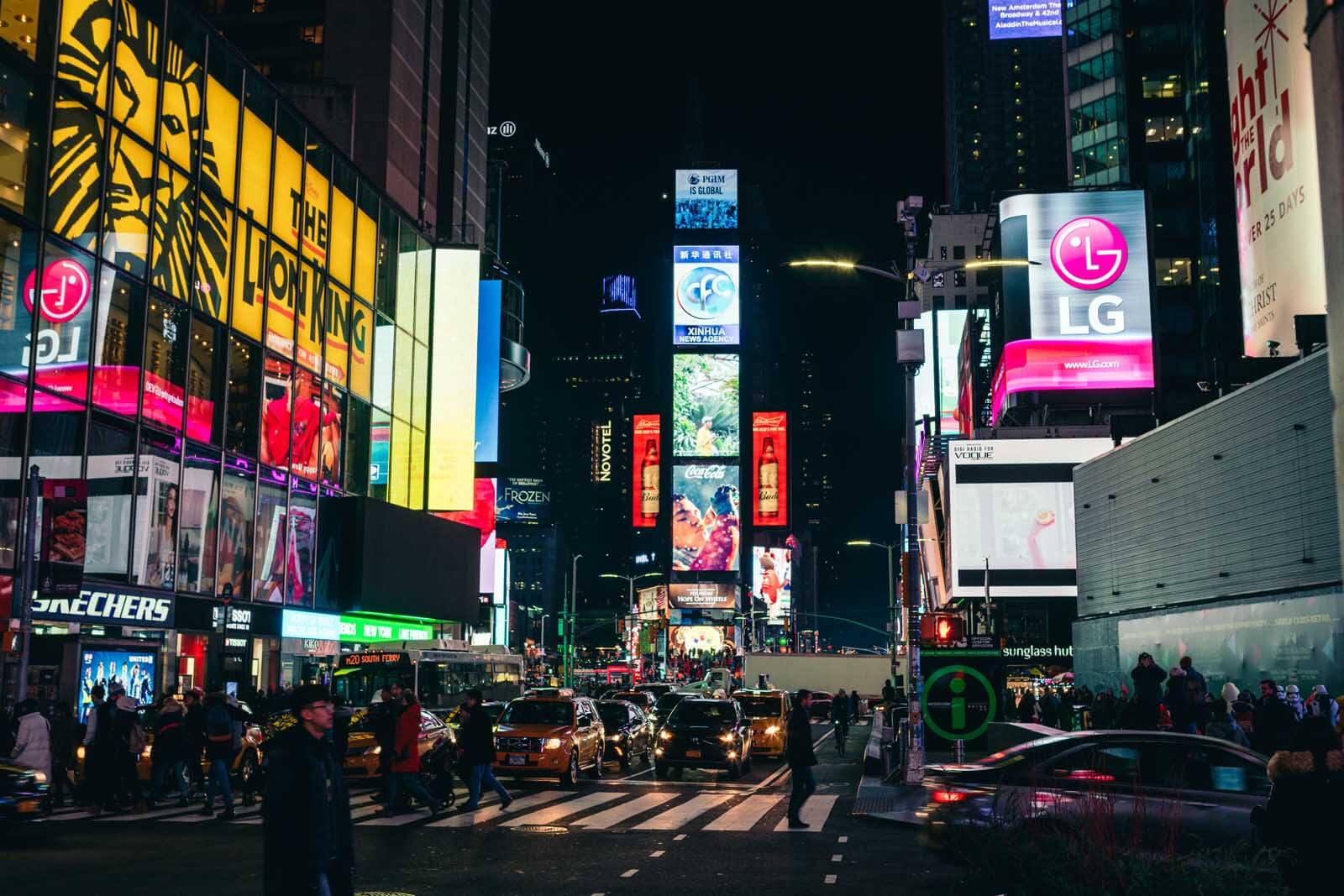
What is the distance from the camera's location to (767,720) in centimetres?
3425

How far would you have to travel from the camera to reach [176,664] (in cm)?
3297

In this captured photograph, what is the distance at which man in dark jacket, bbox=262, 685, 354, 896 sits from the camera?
6.51 metres

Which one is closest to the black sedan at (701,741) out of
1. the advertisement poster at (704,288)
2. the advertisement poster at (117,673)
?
the advertisement poster at (117,673)

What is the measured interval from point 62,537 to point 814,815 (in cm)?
1564

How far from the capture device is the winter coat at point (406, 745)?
18.2m

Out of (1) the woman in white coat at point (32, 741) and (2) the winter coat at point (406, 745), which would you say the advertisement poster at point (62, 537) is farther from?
(2) the winter coat at point (406, 745)

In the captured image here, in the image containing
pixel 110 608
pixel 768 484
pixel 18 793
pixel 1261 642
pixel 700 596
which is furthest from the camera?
pixel 768 484

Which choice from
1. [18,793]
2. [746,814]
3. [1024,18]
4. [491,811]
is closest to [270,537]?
[491,811]

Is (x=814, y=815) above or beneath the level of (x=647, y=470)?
beneath

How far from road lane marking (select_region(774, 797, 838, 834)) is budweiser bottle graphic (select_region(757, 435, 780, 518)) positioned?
13590 centimetres

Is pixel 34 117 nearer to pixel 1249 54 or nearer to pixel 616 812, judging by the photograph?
pixel 616 812

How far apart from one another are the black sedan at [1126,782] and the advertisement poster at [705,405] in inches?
5235

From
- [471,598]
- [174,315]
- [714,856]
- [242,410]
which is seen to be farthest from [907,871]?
[471,598]

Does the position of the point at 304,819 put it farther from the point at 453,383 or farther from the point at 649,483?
the point at 649,483
